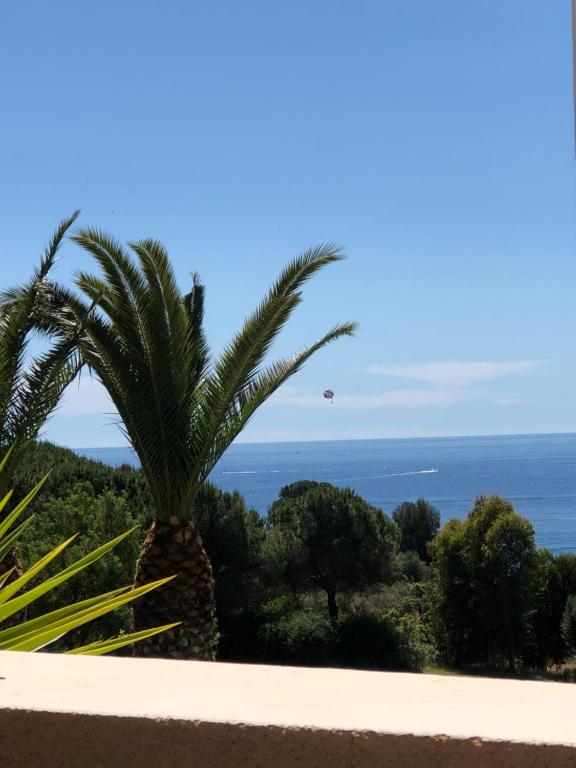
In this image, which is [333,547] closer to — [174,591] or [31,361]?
[174,591]

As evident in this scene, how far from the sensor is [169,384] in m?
9.73

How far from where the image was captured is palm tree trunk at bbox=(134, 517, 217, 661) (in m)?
9.87

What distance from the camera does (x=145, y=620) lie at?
9.95 m

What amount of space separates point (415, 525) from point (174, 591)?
1265 inches

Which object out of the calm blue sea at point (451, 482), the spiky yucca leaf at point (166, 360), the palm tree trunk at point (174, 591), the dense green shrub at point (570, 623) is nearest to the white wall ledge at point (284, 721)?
the spiky yucca leaf at point (166, 360)

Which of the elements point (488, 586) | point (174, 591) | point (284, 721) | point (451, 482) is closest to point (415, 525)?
point (488, 586)

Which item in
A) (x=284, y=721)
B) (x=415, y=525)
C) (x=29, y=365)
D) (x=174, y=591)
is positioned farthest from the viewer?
(x=415, y=525)

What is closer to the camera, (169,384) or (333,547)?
(169,384)

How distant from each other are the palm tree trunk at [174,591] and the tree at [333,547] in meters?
12.6

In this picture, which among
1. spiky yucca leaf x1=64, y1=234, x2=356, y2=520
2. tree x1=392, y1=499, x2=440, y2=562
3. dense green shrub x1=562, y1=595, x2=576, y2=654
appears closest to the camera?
spiky yucca leaf x1=64, y1=234, x2=356, y2=520

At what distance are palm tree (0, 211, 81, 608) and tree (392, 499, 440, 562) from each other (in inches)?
1275

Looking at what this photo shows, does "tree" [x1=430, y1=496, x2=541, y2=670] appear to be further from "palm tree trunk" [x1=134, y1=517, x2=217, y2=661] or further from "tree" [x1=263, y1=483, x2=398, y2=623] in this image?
"palm tree trunk" [x1=134, y1=517, x2=217, y2=661]

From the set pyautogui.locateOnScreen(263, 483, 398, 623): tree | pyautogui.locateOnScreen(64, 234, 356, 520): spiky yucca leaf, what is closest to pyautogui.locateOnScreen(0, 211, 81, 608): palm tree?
pyautogui.locateOnScreen(64, 234, 356, 520): spiky yucca leaf

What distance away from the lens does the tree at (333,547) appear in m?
22.9
